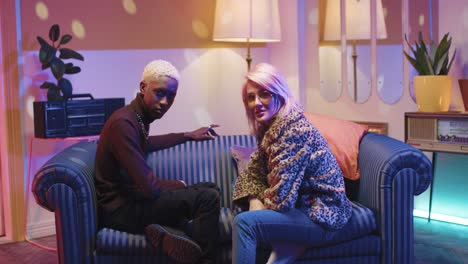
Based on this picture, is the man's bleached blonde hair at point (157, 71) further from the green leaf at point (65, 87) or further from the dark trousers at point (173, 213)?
the green leaf at point (65, 87)

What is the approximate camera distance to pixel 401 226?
262cm

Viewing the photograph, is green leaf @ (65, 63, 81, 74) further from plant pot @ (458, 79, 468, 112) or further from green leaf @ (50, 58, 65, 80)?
plant pot @ (458, 79, 468, 112)

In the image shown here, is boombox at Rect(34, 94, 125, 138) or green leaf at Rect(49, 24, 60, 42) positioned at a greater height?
green leaf at Rect(49, 24, 60, 42)

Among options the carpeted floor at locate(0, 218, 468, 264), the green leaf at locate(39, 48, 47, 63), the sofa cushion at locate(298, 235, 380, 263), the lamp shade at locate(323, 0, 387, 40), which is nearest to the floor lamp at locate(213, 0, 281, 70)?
the lamp shade at locate(323, 0, 387, 40)

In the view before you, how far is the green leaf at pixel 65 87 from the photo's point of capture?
380 cm

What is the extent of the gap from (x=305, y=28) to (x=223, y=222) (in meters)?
2.50

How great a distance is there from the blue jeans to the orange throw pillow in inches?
21.4

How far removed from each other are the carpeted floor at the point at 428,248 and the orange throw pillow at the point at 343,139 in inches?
31.0

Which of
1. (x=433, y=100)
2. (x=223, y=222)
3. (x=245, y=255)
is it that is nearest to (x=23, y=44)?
(x=223, y=222)

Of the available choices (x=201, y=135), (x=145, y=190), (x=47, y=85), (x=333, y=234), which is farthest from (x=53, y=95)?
(x=333, y=234)

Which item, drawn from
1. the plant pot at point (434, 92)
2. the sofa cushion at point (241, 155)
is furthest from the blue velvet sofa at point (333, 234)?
the plant pot at point (434, 92)

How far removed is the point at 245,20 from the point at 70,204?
2233 millimetres

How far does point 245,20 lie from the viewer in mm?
4316

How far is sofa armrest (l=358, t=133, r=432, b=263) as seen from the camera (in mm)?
2600
